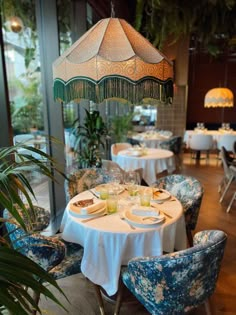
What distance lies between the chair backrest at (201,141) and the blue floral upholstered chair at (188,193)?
15.5 ft

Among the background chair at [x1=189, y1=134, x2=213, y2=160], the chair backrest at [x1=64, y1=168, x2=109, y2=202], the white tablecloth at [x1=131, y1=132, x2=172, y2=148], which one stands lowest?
the background chair at [x1=189, y1=134, x2=213, y2=160]

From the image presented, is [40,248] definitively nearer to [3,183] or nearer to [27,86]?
[3,183]

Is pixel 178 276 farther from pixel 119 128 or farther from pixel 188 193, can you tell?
pixel 119 128

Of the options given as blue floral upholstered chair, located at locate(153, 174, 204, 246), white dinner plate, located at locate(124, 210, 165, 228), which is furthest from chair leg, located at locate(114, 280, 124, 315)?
blue floral upholstered chair, located at locate(153, 174, 204, 246)

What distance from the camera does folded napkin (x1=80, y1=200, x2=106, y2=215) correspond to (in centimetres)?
213

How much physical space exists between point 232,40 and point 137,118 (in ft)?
11.7

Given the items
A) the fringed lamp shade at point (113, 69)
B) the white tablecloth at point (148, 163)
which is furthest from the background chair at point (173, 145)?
the fringed lamp shade at point (113, 69)

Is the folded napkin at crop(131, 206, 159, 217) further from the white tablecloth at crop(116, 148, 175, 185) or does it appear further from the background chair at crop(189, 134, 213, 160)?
the background chair at crop(189, 134, 213, 160)

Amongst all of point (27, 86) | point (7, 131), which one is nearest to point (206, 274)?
point (7, 131)

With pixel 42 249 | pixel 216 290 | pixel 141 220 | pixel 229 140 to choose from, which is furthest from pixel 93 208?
pixel 229 140

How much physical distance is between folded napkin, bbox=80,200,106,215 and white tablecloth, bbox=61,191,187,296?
0.09m

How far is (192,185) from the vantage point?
8.94ft

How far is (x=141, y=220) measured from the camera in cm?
202

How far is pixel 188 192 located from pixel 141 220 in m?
0.90
